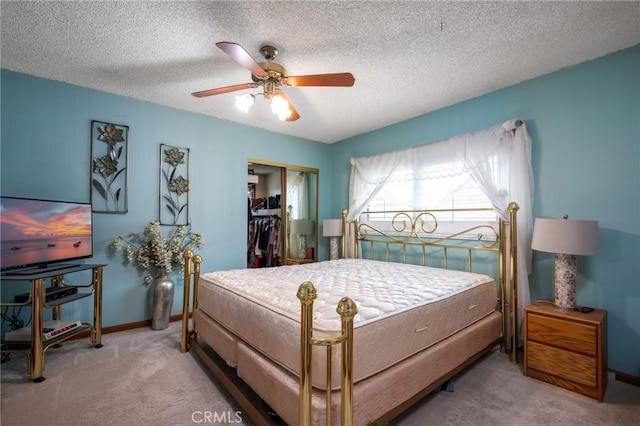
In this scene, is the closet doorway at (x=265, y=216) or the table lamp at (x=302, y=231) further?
the table lamp at (x=302, y=231)

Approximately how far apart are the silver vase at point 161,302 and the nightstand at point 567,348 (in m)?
3.55

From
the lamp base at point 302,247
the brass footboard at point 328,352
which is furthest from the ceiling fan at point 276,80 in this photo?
the lamp base at point 302,247

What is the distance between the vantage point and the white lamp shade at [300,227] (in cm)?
480

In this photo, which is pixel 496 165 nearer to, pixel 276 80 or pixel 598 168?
pixel 598 168

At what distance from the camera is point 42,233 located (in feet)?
8.05

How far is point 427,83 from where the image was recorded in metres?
2.86

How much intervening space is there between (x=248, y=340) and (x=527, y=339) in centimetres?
218

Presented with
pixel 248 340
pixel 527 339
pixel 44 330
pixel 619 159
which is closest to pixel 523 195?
pixel 619 159

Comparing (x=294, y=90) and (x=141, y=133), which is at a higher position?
(x=294, y=90)

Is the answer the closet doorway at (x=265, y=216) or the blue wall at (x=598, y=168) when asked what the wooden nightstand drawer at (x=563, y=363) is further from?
the closet doorway at (x=265, y=216)

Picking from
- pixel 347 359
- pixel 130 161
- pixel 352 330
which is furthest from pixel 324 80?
pixel 130 161

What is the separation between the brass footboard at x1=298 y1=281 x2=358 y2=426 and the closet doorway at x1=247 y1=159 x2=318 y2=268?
346cm

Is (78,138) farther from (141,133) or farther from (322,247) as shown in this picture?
(322,247)

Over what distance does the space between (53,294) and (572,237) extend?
13.9 feet
